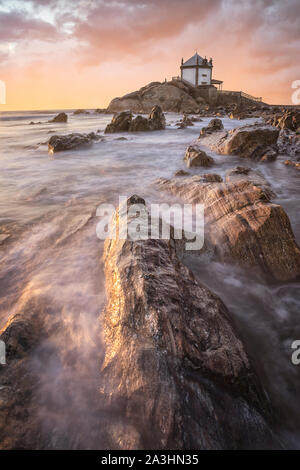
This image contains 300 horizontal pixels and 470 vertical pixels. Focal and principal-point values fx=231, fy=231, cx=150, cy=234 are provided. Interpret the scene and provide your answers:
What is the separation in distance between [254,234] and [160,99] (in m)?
51.6

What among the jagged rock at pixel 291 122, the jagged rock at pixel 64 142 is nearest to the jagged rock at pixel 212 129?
the jagged rock at pixel 291 122

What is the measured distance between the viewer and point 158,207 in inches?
185

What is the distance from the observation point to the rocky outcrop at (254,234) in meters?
2.84

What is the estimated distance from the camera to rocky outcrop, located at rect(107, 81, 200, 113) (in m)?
46.0

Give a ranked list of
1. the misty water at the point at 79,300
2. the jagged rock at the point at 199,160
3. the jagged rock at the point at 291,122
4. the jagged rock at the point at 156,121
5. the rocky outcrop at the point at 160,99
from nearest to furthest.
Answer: the misty water at the point at 79,300 → the jagged rock at the point at 199,160 → the jagged rock at the point at 291,122 → the jagged rock at the point at 156,121 → the rocky outcrop at the point at 160,99

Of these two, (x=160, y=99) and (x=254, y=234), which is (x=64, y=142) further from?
(x=160, y=99)

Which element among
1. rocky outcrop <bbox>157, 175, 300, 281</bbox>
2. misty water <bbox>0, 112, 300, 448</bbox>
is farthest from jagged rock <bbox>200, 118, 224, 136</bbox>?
rocky outcrop <bbox>157, 175, 300, 281</bbox>

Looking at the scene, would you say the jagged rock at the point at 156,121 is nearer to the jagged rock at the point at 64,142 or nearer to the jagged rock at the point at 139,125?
the jagged rock at the point at 139,125

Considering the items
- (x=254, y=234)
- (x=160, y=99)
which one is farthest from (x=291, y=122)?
(x=160, y=99)

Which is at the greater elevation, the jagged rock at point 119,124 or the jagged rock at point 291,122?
the jagged rock at point 119,124

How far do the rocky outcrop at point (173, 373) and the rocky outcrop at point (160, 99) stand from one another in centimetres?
4876

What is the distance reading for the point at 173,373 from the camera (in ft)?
4.75
